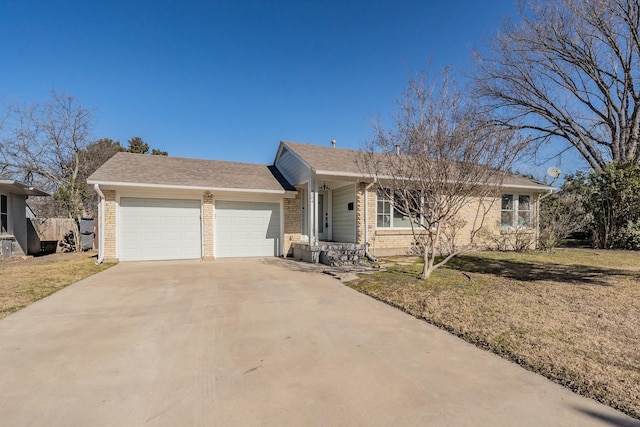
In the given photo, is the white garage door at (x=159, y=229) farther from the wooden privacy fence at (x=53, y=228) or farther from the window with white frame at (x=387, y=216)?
the wooden privacy fence at (x=53, y=228)

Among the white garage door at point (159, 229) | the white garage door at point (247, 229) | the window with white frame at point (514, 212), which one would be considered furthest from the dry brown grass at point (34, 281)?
the window with white frame at point (514, 212)

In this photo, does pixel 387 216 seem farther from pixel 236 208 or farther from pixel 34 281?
pixel 34 281

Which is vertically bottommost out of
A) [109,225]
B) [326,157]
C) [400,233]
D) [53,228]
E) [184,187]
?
[400,233]

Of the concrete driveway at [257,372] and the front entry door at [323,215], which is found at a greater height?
the front entry door at [323,215]

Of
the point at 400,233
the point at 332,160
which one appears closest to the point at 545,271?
the point at 400,233

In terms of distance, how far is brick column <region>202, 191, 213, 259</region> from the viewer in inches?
473

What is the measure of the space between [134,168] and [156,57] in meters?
4.49

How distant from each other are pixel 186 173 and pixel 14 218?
832cm

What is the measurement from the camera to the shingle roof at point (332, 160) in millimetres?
11016

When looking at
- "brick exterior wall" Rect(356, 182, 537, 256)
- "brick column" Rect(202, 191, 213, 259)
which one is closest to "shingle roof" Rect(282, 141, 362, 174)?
"brick exterior wall" Rect(356, 182, 537, 256)

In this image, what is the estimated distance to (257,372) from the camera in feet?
10.7

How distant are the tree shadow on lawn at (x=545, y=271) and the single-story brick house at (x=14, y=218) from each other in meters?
16.1

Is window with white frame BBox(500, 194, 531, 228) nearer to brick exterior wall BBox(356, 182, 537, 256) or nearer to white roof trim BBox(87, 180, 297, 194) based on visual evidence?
brick exterior wall BBox(356, 182, 537, 256)

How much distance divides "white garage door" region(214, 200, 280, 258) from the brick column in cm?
26
